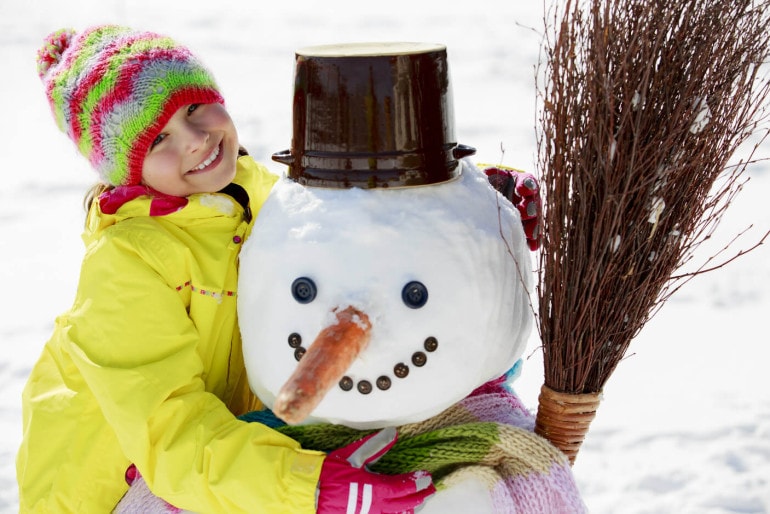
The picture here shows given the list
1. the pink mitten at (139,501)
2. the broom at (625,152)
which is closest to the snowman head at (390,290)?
the broom at (625,152)

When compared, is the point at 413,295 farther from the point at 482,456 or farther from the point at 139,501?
the point at 139,501

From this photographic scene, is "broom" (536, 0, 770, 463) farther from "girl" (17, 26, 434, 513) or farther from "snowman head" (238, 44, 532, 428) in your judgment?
"girl" (17, 26, 434, 513)


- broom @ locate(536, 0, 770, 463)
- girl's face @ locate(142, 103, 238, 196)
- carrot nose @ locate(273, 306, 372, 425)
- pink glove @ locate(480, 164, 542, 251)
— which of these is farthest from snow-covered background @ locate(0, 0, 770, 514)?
girl's face @ locate(142, 103, 238, 196)

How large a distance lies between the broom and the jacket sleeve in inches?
17.6

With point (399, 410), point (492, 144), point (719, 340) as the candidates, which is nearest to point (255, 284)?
point (399, 410)

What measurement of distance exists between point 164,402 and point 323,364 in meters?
0.35

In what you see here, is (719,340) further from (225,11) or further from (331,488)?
(225,11)

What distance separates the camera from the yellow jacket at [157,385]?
1.39 metres

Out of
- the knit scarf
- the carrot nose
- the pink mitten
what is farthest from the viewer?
the pink mitten

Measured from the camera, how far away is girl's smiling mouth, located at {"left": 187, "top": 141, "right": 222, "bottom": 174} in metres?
1.54

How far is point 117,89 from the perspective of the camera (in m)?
1.43

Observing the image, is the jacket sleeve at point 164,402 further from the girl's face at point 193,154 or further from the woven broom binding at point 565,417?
the woven broom binding at point 565,417

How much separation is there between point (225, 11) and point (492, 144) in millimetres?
3642

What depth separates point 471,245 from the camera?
1355 millimetres
